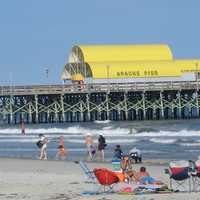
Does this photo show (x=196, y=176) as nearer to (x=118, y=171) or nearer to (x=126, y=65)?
(x=118, y=171)

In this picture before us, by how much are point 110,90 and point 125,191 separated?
43.2 metres

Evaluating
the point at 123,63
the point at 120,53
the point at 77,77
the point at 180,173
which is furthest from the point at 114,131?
the point at 180,173

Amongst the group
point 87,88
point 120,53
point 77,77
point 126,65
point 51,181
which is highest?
point 120,53

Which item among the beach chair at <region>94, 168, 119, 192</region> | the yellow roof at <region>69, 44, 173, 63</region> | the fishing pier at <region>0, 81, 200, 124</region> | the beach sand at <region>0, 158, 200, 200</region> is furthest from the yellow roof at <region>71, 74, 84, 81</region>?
the beach chair at <region>94, 168, 119, 192</region>

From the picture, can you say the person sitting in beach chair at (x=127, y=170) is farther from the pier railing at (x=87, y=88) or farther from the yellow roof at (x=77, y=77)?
the yellow roof at (x=77, y=77)

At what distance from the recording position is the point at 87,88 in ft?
193

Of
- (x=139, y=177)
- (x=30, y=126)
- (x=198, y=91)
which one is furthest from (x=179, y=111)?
(x=139, y=177)

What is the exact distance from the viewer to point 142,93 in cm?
5900

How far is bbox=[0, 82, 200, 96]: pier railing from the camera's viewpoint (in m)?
58.0

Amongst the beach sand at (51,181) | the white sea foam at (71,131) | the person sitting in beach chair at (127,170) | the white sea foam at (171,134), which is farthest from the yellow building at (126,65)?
the person sitting in beach chair at (127,170)

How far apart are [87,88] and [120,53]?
16453mm

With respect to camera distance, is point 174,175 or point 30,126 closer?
point 174,175

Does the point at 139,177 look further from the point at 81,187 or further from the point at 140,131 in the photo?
the point at 140,131

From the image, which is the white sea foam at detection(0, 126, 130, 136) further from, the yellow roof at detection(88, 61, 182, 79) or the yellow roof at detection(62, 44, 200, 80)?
the yellow roof at detection(62, 44, 200, 80)
